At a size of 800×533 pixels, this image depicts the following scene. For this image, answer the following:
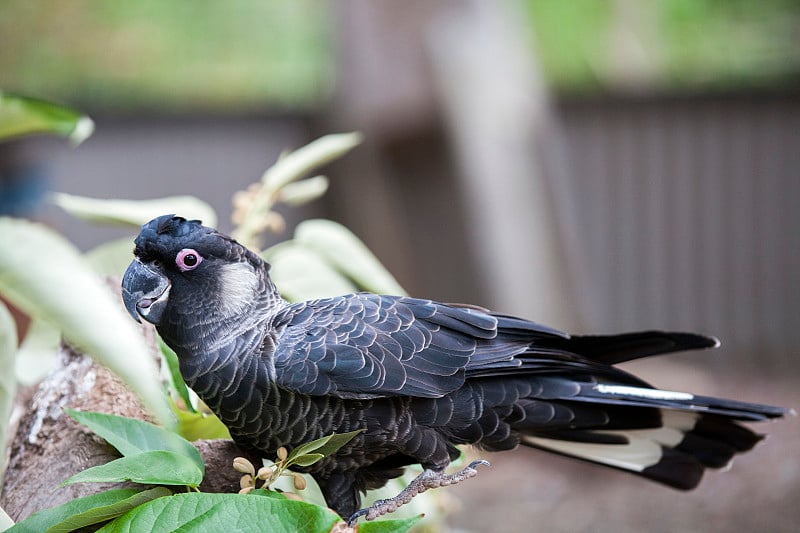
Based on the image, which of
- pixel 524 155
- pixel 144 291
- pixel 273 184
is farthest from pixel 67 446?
pixel 524 155

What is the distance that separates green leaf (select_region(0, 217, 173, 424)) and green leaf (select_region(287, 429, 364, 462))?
0.43ft

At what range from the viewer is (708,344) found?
91 centimetres

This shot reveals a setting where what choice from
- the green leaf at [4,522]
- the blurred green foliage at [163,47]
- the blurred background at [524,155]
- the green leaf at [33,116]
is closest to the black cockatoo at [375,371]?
the green leaf at [4,522]

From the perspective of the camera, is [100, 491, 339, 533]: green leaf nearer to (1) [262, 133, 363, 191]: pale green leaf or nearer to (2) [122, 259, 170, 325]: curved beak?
(2) [122, 259, 170, 325]: curved beak

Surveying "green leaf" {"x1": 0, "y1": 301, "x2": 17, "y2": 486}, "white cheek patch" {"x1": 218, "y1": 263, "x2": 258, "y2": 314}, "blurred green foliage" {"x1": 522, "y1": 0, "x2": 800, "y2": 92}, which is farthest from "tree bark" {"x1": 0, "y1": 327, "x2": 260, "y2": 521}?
"blurred green foliage" {"x1": 522, "y1": 0, "x2": 800, "y2": 92}

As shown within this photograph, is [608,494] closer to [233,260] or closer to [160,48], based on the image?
[233,260]

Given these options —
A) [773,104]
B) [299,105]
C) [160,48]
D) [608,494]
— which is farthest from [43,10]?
[608,494]

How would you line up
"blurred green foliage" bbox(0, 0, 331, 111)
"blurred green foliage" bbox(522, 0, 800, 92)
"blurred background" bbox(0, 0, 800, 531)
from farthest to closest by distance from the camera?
"blurred green foliage" bbox(0, 0, 331, 111) → "blurred green foliage" bbox(522, 0, 800, 92) → "blurred background" bbox(0, 0, 800, 531)

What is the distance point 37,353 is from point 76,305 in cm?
62

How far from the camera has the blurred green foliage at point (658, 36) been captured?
5.49 metres

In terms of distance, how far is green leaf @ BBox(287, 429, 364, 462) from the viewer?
2.41 feet

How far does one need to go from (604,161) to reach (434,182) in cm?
136

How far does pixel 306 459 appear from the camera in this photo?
0.76m

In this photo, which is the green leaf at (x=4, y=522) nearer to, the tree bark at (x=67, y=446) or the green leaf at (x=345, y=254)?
the tree bark at (x=67, y=446)
